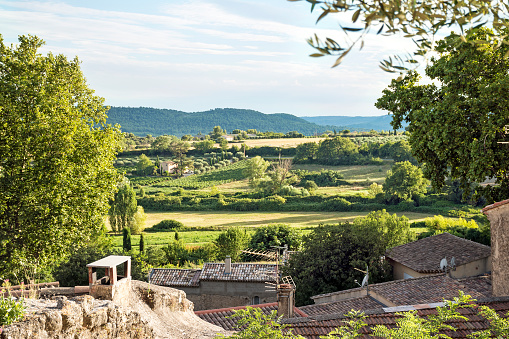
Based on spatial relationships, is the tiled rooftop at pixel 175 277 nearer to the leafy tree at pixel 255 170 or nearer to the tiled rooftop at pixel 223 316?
the tiled rooftop at pixel 223 316

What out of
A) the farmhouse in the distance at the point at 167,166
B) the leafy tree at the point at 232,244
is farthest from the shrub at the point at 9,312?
the farmhouse in the distance at the point at 167,166

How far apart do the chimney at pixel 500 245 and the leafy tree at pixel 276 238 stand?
22.6 m

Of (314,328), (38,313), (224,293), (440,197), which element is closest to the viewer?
(38,313)

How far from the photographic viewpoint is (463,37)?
2.54m

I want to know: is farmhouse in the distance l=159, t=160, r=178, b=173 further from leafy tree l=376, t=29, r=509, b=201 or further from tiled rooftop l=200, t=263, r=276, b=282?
leafy tree l=376, t=29, r=509, b=201

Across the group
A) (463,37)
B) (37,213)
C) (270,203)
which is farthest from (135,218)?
(463,37)

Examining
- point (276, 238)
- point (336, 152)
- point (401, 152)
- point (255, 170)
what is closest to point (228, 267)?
point (276, 238)

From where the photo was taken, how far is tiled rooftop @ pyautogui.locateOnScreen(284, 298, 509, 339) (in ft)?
24.8

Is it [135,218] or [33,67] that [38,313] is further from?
[135,218]

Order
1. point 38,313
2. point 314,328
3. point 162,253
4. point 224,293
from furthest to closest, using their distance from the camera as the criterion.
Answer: point 162,253 < point 224,293 < point 314,328 < point 38,313

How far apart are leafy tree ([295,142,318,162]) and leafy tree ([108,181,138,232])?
4446 centimetres

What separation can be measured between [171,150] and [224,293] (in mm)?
72228

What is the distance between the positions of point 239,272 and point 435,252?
9812 mm

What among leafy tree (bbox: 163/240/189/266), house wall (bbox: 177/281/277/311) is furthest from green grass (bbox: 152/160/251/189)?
house wall (bbox: 177/281/277/311)
